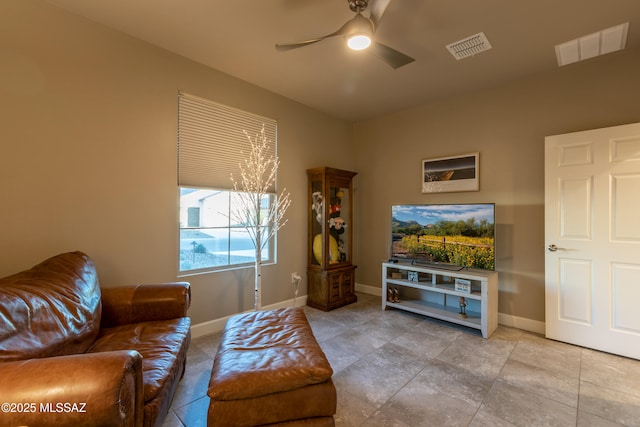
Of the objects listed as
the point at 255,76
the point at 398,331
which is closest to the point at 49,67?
the point at 255,76

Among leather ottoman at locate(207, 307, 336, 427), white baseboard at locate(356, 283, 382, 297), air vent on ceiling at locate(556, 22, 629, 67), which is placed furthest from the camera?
white baseboard at locate(356, 283, 382, 297)

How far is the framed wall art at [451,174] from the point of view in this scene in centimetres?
335

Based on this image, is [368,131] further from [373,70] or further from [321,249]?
[321,249]

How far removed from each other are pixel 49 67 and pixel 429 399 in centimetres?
A: 358

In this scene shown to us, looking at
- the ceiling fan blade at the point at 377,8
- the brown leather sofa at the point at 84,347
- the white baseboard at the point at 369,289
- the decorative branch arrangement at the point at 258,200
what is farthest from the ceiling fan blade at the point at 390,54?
the white baseboard at the point at 369,289

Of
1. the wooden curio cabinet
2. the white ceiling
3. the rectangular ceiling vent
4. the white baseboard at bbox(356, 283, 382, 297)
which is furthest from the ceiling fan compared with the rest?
the white baseboard at bbox(356, 283, 382, 297)

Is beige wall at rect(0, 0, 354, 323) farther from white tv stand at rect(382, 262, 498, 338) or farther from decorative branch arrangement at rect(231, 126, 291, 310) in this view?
white tv stand at rect(382, 262, 498, 338)

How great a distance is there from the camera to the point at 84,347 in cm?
158

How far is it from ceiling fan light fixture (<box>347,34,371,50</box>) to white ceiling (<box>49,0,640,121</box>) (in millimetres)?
403

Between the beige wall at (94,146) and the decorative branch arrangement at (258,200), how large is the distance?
0.47 m

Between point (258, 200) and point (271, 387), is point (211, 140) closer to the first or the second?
point (258, 200)

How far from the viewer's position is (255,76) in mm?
3045

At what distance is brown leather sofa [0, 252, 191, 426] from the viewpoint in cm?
91

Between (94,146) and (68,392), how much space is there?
198cm
